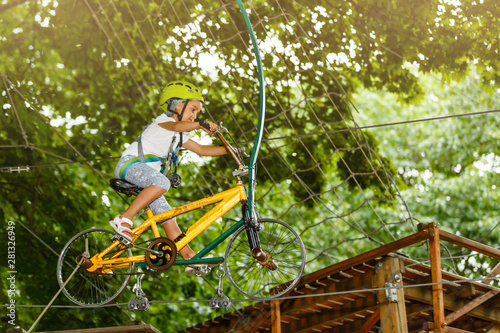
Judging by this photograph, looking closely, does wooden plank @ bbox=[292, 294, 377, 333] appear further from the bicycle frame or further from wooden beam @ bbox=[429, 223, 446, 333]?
the bicycle frame

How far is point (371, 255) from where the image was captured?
14.8 feet

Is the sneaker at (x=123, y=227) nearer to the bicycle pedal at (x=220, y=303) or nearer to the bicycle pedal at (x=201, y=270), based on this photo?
the bicycle pedal at (x=201, y=270)

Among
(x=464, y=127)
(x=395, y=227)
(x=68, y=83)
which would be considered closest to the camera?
(x=68, y=83)

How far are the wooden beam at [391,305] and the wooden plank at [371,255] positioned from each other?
6.1 inches

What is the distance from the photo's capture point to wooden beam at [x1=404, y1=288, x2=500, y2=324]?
16.1ft

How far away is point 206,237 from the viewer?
8773 mm

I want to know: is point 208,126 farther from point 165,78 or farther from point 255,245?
point 165,78

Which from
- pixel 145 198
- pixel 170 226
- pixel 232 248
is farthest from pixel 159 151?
pixel 232 248

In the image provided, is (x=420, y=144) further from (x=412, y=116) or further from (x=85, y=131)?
(x=85, y=131)

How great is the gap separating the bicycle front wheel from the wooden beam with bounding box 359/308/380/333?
147 centimetres

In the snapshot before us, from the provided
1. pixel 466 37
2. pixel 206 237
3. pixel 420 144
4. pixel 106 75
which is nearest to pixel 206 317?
pixel 206 237

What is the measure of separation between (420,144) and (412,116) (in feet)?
3.19

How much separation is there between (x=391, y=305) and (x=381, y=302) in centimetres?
10

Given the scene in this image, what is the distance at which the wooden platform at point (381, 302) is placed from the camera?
4.41m
